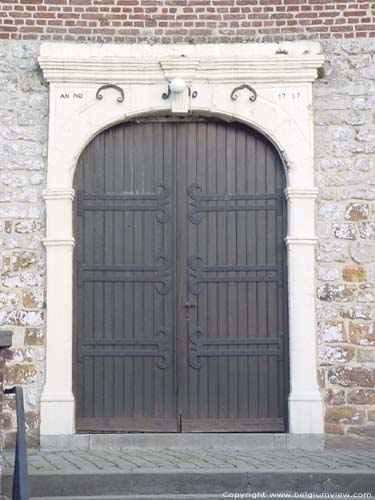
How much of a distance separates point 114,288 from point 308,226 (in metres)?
1.73

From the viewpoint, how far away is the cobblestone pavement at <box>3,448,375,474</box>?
6383 mm

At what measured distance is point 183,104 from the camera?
24.6 ft

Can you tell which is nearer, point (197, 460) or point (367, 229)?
point (197, 460)

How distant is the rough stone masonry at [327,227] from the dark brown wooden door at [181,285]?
358mm

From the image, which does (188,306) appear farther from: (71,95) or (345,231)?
(71,95)

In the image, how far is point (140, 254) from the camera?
757cm

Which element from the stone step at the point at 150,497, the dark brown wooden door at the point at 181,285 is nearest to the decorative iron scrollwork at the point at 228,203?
the dark brown wooden door at the point at 181,285

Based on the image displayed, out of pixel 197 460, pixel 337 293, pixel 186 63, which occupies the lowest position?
pixel 197 460

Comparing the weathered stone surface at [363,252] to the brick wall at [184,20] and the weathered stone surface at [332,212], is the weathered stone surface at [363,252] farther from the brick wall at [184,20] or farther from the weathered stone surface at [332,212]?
the brick wall at [184,20]

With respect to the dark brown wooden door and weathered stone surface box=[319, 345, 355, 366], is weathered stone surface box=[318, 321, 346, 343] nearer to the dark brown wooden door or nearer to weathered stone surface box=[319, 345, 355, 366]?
weathered stone surface box=[319, 345, 355, 366]

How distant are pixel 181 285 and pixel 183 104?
5.06 feet

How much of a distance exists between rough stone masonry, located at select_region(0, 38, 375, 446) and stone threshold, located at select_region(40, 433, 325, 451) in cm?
21

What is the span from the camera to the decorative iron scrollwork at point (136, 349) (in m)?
7.49

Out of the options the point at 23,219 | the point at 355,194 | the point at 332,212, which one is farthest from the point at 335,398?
the point at 23,219
